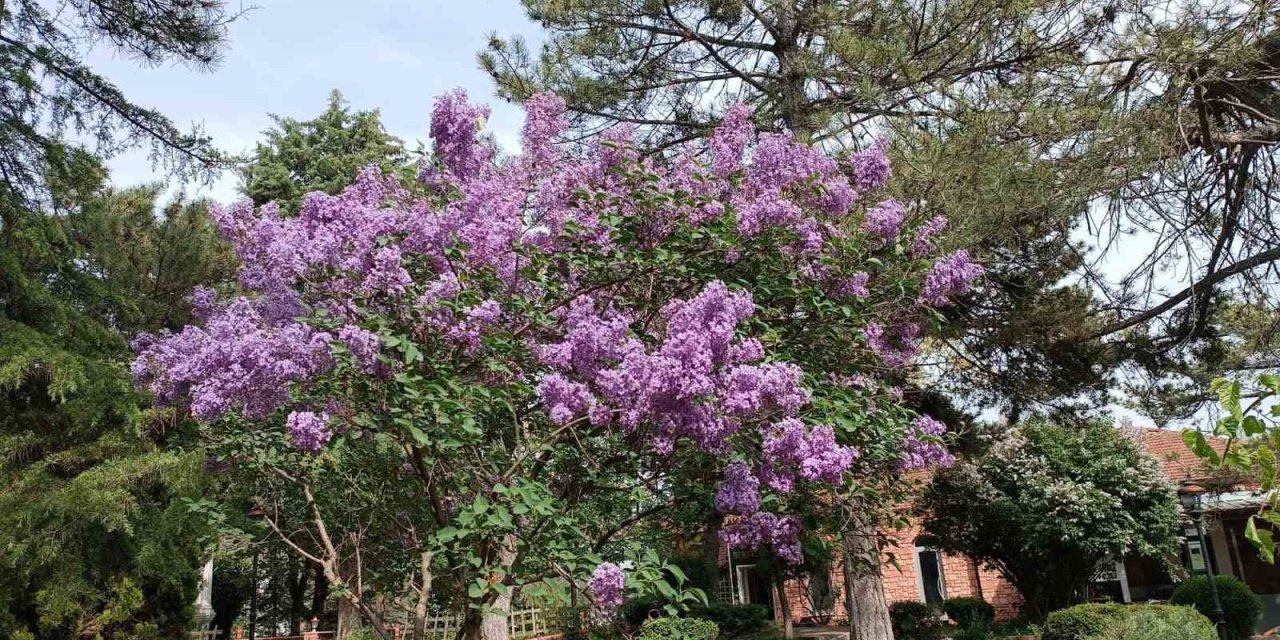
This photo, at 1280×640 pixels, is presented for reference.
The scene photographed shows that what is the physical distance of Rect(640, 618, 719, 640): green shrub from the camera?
11.8 meters

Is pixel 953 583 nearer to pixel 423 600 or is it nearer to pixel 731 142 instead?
pixel 731 142

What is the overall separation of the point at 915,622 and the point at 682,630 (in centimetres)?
390

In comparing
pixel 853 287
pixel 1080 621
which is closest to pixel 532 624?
pixel 1080 621

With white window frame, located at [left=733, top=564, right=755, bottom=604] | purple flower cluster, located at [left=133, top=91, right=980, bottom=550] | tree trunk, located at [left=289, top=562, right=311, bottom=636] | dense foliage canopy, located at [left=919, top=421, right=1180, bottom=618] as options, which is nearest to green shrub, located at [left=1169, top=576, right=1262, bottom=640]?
dense foliage canopy, located at [left=919, top=421, right=1180, bottom=618]

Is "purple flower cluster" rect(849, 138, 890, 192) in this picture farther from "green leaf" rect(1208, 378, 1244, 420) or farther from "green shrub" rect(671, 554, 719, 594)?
"green shrub" rect(671, 554, 719, 594)

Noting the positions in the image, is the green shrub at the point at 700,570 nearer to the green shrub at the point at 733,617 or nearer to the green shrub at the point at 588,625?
the green shrub at the point at 733,617

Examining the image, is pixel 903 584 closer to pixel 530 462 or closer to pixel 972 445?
pixel 972 445

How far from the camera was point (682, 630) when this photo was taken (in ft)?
40.7

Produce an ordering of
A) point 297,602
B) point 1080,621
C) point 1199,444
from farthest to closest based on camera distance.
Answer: point 297,602 < point 1080,621 < point 1199,444

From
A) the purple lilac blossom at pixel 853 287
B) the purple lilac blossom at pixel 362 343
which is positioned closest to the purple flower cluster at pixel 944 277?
the purple lilac blossom at pixel 853 287

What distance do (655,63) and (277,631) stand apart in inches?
758

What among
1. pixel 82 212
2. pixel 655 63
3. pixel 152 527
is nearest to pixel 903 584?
pixel 655 63

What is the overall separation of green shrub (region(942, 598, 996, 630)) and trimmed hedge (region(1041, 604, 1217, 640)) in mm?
3725

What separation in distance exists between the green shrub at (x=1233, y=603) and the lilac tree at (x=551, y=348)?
1070 centimetres
